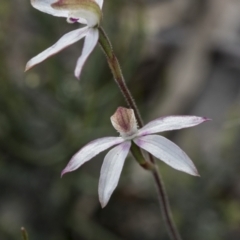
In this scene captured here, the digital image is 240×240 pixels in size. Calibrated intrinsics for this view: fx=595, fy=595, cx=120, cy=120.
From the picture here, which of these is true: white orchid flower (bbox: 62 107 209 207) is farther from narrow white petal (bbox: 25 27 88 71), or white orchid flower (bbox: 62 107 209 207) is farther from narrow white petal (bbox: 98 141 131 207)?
narrow white petal (bbox: 25 27 88 71)

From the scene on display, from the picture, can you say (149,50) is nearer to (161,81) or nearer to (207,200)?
(161,81)

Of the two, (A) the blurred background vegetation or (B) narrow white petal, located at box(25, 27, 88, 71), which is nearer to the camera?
(B) narrow white petal, located at box(25, 27, 88, 71)

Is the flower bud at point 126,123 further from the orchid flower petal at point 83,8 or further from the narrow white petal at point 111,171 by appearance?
the orchid flower petal at point 83,8

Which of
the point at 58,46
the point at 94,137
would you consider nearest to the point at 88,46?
the point at 58,46

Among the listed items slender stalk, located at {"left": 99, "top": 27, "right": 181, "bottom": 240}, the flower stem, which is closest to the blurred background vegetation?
slender stalk, located at {"left": 99, "top": 27, "right": 181, "bottom": 240}

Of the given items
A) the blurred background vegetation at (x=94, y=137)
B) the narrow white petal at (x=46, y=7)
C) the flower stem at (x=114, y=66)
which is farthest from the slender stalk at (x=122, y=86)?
the blurred background vegetation at (x=94, y=137)

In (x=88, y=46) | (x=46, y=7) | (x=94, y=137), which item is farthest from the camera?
(x=94, y=137)

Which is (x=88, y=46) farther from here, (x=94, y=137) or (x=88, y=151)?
(x=94, y=137)

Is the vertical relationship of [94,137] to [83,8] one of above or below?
below
